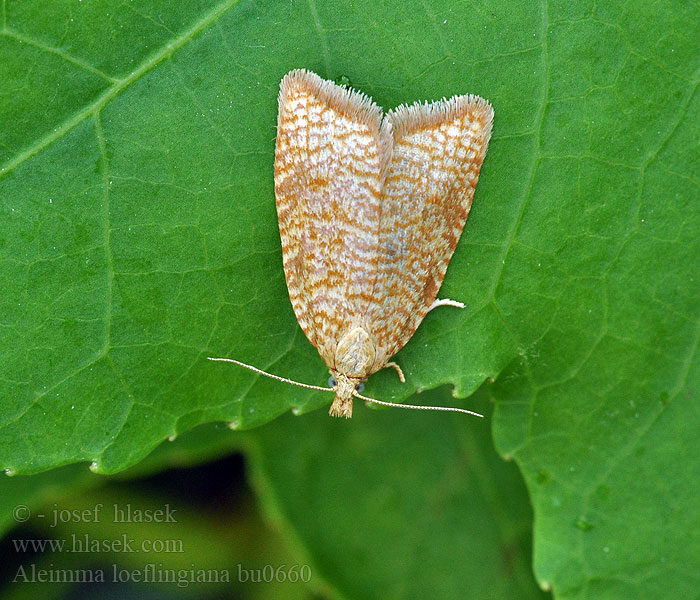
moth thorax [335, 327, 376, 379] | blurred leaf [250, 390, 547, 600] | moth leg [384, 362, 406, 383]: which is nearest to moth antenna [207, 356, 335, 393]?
moth thorax [335, 327, 376, 379]

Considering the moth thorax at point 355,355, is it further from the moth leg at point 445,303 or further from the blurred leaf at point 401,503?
the blurred leaf at point 401,503

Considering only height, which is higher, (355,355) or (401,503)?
(355,355)

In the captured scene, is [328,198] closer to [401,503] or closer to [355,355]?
[355,355]

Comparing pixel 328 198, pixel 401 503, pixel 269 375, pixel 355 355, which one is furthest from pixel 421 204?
pixel 401 503

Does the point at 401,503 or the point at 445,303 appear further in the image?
the point at 401,503

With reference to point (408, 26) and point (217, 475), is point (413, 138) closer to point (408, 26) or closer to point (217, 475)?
point (408, 26)

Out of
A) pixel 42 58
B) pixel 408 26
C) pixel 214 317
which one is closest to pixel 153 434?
pixel 214 317

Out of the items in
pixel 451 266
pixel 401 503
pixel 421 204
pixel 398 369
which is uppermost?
pixel 421 204
